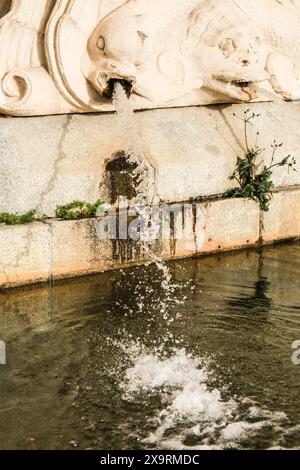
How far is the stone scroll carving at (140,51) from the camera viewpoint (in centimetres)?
677

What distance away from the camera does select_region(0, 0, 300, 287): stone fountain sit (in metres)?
6.66

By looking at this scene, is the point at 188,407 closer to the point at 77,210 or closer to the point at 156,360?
the point at 156,360

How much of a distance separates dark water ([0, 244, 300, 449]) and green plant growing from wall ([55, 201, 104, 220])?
1.62 feet

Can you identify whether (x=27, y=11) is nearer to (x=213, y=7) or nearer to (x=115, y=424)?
(x=213, y=7)

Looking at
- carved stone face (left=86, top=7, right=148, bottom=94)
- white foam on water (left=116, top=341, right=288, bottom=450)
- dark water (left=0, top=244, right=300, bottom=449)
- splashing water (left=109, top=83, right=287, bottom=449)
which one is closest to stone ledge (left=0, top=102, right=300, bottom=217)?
carved stone face (left=86, top=7, right=148, bottom=94)

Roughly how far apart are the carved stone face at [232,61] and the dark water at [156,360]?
58.2 inches

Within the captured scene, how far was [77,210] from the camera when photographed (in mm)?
6777

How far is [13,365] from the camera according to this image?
5.28 meters

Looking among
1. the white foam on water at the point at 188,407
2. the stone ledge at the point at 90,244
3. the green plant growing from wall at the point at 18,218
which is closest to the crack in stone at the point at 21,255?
the stone ledge at the point at 90,244

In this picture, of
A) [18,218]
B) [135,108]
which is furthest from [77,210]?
[135,108]

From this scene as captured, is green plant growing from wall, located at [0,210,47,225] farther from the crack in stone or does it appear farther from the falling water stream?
the falling water stream

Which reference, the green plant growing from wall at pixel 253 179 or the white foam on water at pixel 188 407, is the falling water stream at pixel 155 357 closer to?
the white foam on water at pixel 188 407

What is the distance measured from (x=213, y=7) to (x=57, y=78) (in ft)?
4.85

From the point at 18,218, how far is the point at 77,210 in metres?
0.50
